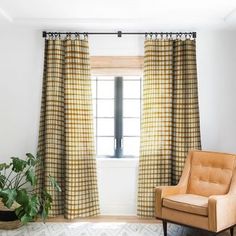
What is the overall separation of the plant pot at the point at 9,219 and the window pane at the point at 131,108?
1766 millimetres

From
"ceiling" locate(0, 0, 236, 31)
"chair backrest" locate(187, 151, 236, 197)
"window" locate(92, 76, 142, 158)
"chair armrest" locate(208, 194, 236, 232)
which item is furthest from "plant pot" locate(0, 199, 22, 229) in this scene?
"ceiling" locate(0, 0, 236, 31)

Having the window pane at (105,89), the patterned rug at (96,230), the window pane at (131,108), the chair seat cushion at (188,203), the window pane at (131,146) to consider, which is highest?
the window pane at (105,89)

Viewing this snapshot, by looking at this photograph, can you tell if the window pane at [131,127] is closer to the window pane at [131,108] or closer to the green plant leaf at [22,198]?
the window pane at [131,108]

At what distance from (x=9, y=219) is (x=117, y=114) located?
178cm

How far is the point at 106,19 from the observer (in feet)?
12.3

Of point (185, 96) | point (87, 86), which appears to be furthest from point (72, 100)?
point (185, 96)

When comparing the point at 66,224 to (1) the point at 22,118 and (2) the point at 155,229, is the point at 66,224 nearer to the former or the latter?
(2) the point at 155,229

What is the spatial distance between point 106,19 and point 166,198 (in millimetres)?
2082

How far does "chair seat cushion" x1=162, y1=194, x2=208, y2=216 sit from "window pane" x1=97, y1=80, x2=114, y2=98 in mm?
1586

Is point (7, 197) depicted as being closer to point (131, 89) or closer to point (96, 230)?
point (96, 230)

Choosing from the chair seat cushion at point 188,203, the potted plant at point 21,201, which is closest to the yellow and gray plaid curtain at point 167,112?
the chair seat cushion at point 188,203

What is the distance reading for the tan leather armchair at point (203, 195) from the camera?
9.84 ft

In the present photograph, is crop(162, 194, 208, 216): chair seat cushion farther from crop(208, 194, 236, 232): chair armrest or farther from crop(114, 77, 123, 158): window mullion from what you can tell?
crop(114, 77, 123, 158): window mullion

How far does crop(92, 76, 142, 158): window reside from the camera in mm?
4246
